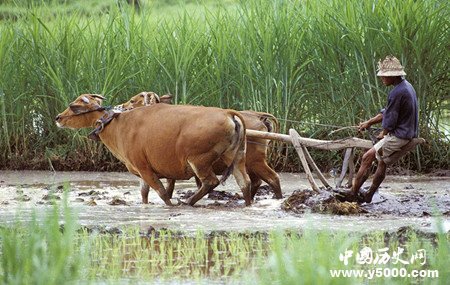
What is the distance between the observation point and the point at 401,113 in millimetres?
10414

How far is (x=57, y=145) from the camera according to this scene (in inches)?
558

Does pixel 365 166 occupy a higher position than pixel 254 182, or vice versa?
pixel 365 166

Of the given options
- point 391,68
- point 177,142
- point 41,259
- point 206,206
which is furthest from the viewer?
point 206,206

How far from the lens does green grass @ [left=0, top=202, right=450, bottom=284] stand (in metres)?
5.69

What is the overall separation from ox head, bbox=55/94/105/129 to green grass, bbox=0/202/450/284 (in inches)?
72.8

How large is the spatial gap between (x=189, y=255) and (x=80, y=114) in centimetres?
411

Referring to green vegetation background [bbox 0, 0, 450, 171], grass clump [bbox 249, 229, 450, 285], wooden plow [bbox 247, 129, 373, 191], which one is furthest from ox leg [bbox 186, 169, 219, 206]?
grass clump [bbox 249, 229, 450, 285]

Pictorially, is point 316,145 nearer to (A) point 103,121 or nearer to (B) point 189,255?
(A) point 103,121

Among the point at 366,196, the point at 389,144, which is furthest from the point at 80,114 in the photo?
the point at 389,144

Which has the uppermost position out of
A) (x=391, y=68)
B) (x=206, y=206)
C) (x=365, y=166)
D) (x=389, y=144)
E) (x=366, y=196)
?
(x=391, y=68)

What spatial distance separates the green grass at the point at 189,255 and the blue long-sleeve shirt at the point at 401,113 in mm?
1766

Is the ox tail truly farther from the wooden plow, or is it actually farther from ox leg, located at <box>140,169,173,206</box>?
ox leg, located at <box>140,169,173,206</box>

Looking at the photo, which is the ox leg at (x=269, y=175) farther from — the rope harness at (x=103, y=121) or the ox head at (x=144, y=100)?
the rope harness at (x=103, y=121)

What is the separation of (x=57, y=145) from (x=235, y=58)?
2517 mm
